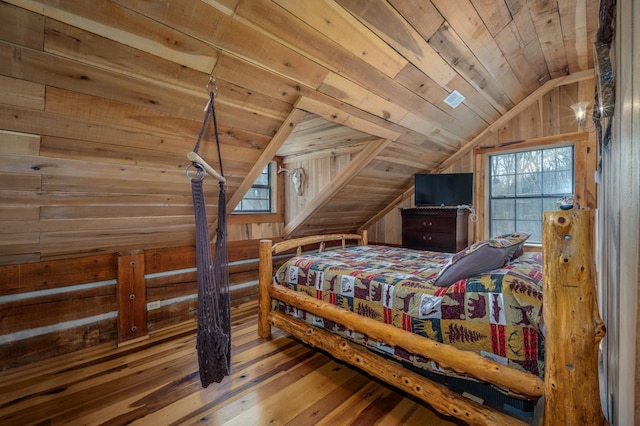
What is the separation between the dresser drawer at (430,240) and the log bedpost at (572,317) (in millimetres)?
2576

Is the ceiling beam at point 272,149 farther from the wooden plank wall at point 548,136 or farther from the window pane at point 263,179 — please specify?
the wooden plank wall at point 548,136

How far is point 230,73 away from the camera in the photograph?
1629 millimetres

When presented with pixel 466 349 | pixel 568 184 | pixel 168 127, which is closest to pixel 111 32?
pixel 168 127

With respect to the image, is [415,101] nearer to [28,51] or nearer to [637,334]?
[637,334]

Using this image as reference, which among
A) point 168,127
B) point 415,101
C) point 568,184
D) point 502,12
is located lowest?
point 568,184

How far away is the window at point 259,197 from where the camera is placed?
12.7 ft

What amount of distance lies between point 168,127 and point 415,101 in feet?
6.63

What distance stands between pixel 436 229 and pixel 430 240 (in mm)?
166

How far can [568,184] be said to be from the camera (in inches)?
132

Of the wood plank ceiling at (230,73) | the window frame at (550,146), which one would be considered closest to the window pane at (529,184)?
the window frame at (550,146)

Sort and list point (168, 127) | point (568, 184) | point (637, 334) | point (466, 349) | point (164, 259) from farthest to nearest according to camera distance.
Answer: point (568, 184) < point (164, 259) < point (168, 127) < point (466, 349) < point (637, 334)

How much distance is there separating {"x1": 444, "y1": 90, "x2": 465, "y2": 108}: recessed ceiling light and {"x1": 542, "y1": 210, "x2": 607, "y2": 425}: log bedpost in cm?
197

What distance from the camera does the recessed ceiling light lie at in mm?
2669

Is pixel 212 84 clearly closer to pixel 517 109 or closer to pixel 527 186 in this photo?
pixel 517 109
